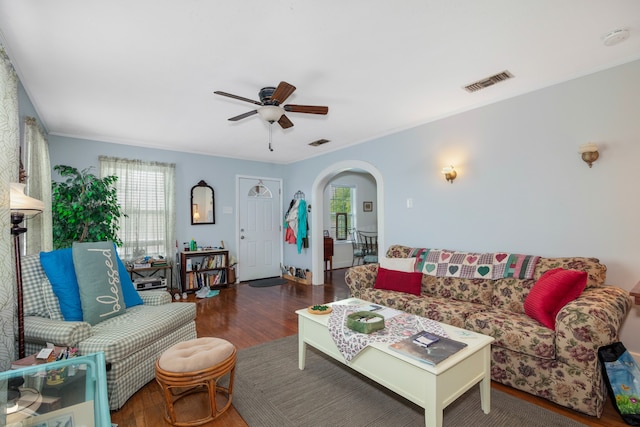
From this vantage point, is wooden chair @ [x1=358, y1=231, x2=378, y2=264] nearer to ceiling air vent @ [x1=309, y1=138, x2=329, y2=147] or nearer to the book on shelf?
ceiling air vent @ [x1=309, y1=138, x2=329, y2=147]

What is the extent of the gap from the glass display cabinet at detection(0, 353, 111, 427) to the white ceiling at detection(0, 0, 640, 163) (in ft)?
6.35

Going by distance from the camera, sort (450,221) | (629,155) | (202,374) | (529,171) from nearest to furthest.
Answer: (202,374) < (629,155) < (529,171) < (450,221)

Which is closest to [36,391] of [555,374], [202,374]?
[202,374]

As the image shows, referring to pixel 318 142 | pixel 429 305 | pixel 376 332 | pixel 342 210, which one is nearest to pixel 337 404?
pixel 376 332

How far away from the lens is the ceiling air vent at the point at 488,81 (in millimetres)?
2631

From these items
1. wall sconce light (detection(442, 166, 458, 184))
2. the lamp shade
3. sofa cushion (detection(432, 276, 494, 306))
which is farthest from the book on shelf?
the lamp shade

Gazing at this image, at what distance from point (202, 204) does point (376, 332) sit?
14.5 ft

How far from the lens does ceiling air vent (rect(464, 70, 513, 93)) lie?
2.63m

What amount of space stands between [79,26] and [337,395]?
119 inches

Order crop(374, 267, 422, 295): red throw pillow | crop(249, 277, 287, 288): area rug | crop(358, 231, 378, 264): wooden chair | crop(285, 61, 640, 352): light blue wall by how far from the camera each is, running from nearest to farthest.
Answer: crop(285, 61, 640, 352): light blue wall, crop(374, 267, 422, 295): red throw pillow, crop(249, 277, 287, 288): area rug, crop(358, 231, 378, 264): wooden chair

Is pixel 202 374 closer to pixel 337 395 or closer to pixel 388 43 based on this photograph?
pixel 337 395

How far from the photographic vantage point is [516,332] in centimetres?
215

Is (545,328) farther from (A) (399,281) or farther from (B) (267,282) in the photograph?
(B) (267,282)

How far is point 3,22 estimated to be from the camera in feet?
6.09
